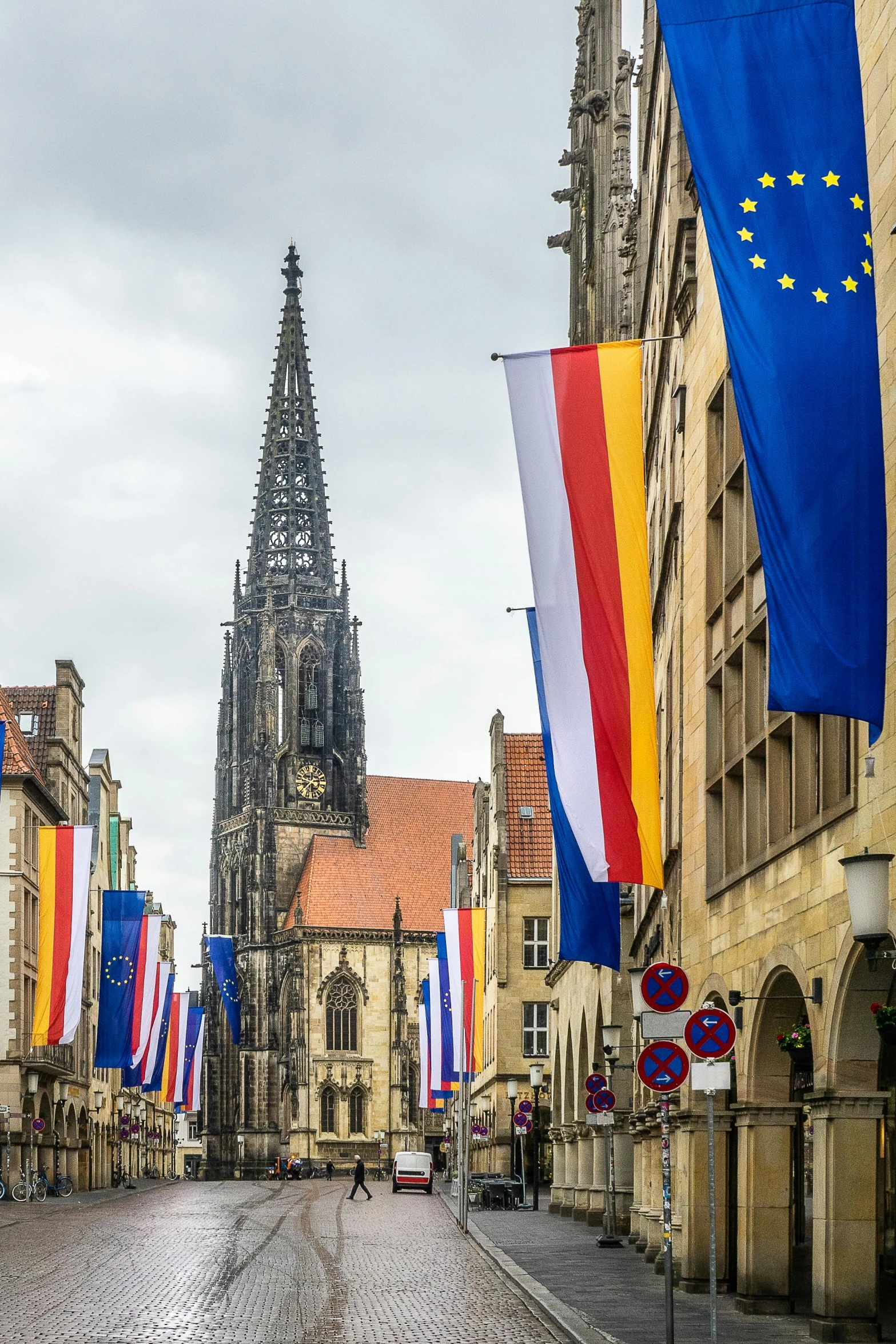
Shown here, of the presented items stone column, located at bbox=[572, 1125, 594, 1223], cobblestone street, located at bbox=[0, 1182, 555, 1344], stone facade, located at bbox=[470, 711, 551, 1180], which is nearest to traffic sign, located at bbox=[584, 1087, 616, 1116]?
cobblestone street, located at bbox=[0, 1182, 555, 1344]

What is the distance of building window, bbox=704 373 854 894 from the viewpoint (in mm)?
15477

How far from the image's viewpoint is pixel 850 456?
37.7ft

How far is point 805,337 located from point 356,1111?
98047 millimetres

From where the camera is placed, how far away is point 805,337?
37.5ft

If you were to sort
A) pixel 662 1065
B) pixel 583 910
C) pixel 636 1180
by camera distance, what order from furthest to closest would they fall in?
pixel 636 1180 < pixel 583 910 < pixel 662 1065

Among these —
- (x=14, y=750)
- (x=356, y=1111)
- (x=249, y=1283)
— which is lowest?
(x=356, y=1111)

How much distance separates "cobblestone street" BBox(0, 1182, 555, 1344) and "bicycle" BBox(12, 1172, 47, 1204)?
8.09 meters

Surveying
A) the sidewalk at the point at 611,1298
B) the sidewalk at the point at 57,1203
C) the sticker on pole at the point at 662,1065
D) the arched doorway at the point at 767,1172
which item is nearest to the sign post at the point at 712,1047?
the sticker on pole at the point at 662,1065

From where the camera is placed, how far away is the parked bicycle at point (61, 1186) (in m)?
55.1

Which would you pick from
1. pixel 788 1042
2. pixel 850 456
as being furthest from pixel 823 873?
pixel 850 456

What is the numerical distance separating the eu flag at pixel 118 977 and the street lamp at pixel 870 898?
39.9 m

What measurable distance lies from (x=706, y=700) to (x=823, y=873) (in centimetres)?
621

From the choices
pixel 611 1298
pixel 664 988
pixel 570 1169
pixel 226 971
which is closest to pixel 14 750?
pixel 570 1169

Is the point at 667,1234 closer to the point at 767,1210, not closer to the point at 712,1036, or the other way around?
the point at 712,1036
